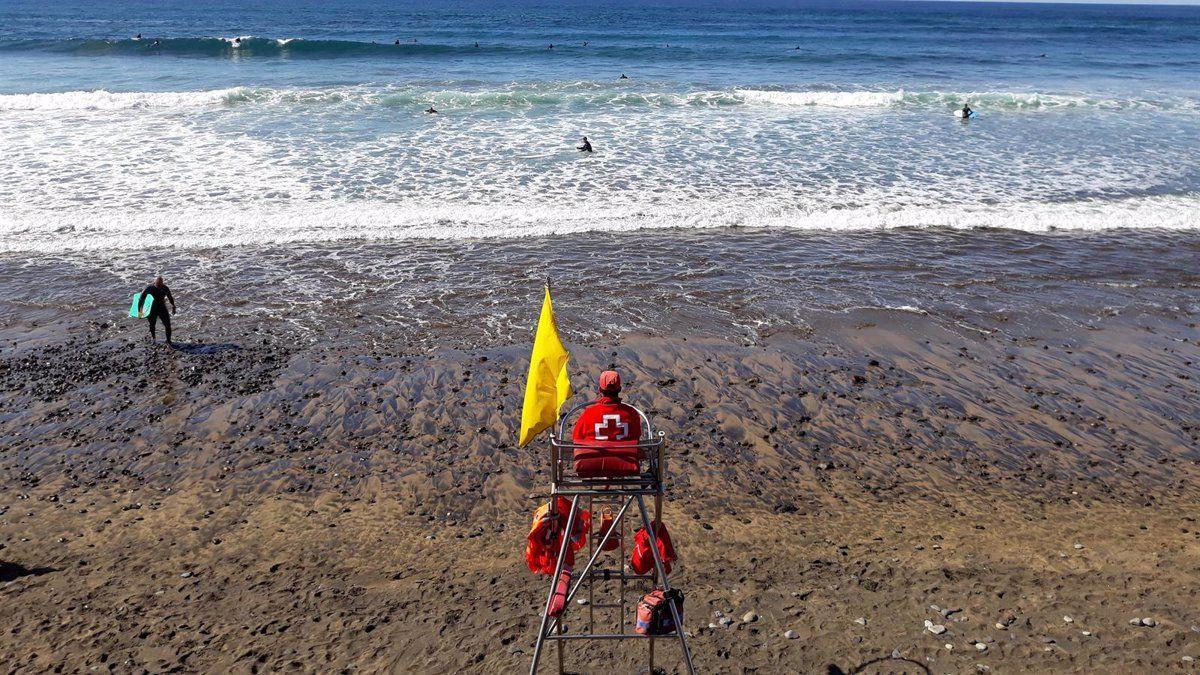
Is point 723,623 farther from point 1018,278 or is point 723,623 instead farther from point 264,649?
Result: point 1018,278

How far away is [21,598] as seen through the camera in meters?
7.36

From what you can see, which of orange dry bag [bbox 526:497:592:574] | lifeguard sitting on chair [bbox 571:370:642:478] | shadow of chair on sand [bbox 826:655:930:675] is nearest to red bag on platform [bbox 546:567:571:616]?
orange dry bag [bbox 526:497:592:574]

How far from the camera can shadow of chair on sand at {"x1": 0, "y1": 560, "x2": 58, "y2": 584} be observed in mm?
7645

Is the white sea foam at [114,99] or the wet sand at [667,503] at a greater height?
the white sea foam at [114,99]

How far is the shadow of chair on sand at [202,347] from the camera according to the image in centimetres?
1254

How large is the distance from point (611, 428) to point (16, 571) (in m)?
6.17

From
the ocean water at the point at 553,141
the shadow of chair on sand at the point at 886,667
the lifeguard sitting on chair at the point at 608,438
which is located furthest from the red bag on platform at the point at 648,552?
the ocean water at the point at 553,141

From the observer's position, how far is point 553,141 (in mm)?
27250

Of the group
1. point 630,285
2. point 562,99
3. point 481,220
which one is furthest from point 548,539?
point 562,99

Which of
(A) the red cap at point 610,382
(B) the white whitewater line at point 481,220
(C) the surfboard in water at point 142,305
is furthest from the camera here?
(B) the white whitewater line at point 481,220

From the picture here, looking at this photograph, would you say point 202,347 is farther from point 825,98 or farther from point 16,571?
point 825,98

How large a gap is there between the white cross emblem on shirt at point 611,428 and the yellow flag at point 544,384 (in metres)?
0.30

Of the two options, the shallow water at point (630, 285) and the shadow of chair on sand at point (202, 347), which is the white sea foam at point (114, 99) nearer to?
the shallow water at point (630, 285)

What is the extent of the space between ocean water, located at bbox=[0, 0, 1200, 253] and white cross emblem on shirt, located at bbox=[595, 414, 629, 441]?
44.3 feet
